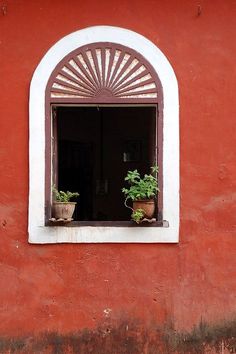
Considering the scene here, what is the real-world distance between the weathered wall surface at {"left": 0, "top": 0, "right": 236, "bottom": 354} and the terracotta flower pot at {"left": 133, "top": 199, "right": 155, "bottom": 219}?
0.32 meters

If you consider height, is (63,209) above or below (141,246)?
above

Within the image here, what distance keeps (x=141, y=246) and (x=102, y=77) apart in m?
1.68

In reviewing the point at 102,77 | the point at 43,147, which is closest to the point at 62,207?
the point at 43,147

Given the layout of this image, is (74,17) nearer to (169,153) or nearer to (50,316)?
(169,153)

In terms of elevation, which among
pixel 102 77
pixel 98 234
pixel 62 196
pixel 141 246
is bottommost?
pixel 141 246

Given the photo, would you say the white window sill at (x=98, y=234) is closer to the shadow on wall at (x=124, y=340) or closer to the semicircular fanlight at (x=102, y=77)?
the shadow on wall at (x=124, y=340)

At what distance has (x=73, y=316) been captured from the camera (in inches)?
238

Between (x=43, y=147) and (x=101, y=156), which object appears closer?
(x=43, y=147)

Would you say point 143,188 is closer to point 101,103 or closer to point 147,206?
point 147,206

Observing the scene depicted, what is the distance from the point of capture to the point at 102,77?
6.06 metres

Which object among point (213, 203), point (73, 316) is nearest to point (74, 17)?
point (213, 203)

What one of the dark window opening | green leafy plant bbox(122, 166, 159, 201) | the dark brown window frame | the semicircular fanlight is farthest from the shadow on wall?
the dark window opening

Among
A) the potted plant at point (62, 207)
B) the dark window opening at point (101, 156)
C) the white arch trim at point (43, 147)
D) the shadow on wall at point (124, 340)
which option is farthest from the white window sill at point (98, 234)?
the dark window opening at point (101, 156)

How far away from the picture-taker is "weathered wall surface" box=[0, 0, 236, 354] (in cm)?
604
